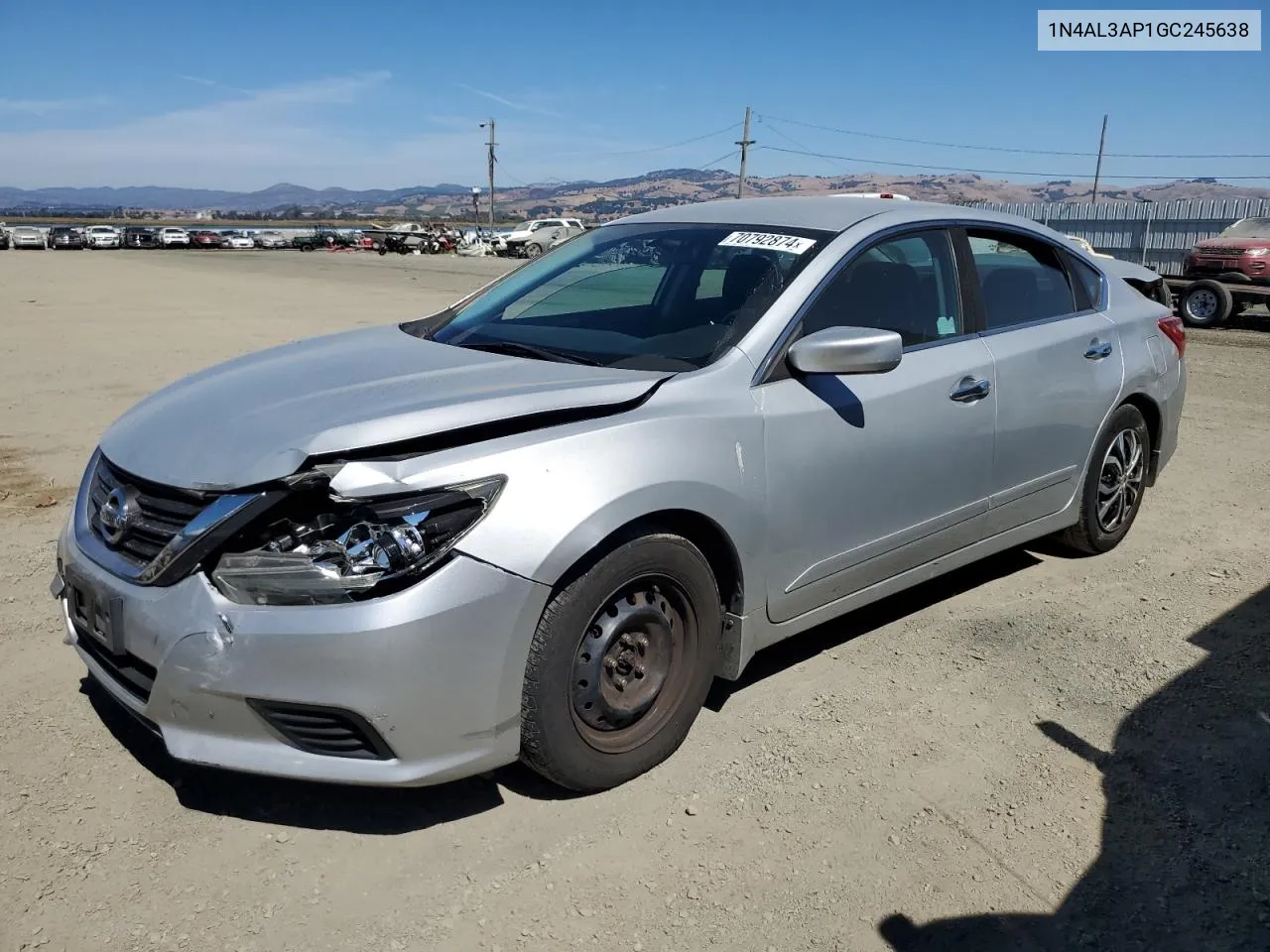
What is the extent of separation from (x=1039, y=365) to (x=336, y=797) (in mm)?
3097

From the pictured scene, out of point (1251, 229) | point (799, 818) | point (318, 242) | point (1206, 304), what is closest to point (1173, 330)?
point (799, 818)

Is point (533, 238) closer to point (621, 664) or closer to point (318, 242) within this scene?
point (318, 242)

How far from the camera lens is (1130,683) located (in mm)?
3822

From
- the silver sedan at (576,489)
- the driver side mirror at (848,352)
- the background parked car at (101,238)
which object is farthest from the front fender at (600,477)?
the background parked car at (101,238)

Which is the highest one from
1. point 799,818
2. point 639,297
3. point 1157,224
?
point 1157,224

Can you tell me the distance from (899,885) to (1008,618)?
1963mm

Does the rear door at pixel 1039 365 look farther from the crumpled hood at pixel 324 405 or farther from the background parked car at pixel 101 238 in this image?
the background parked car at pixel 101 238

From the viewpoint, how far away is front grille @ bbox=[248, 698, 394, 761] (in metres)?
2.55

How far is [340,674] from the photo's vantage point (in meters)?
2.48

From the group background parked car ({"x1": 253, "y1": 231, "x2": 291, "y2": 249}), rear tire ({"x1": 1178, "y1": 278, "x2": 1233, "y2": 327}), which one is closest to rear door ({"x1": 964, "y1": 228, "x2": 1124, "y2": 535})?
rear tire ({"x1": 1178, "y1": 278, "x2": 1233, "y2": 327})

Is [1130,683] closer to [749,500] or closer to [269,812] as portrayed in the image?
[749,500]

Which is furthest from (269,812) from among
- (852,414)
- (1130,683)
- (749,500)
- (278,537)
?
(1130,683)

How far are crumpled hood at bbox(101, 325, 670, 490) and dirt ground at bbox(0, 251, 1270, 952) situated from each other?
0.99m

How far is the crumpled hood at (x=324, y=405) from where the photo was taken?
8.79ft
